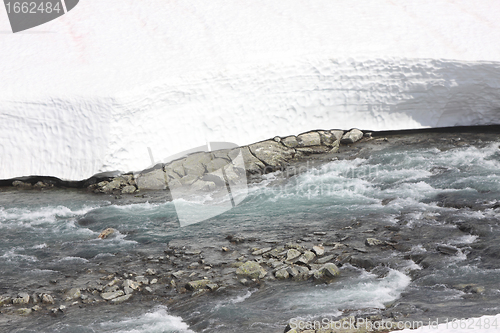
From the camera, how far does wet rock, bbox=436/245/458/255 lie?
7.94 m

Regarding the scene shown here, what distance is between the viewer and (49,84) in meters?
13.0

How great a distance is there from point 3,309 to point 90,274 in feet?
4.50

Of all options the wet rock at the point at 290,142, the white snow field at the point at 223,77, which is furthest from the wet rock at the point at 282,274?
the wet rock at the point at 290,142

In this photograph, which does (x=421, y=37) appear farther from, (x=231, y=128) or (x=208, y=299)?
(x=208, y=299)

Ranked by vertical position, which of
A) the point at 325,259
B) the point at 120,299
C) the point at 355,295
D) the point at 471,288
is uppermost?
the point at 120,299

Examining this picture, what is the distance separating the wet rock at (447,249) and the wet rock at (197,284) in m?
3.66

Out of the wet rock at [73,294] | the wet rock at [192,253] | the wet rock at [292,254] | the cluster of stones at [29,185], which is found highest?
the cluster of stones at [29,185]

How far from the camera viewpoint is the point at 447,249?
803 cm

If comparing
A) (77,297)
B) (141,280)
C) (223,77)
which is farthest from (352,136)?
(77,297)

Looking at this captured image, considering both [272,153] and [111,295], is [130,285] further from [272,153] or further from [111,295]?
[272,153]

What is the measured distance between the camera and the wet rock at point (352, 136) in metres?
13.8

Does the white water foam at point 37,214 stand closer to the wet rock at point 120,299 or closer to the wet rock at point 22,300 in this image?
the wet rock at point 22,300

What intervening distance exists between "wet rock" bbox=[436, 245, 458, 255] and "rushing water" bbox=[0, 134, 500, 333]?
0.12m

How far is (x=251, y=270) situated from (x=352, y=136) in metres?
6.98
